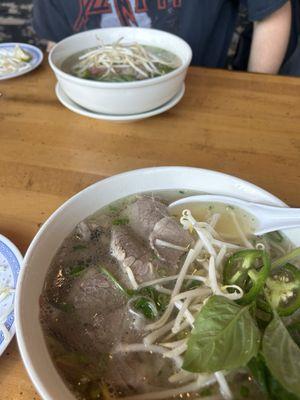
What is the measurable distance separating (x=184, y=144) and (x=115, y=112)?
0.20 metres

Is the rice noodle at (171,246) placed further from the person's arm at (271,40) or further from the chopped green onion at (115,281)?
the person's arm at (271,40)

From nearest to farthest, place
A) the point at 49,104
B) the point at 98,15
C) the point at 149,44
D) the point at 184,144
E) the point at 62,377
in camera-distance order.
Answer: the point at 62,377
the point at 184,144
the point at 49,104
the point at 149,44
the point at 98,15

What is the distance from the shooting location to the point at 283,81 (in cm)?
126

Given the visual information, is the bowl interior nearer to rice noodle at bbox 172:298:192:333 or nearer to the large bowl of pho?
the large bowl of pho

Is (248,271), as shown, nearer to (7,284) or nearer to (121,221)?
(121,221)

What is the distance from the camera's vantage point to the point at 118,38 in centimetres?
133

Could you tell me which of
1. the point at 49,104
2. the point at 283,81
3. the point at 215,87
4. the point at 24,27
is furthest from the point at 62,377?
the point at 24,27

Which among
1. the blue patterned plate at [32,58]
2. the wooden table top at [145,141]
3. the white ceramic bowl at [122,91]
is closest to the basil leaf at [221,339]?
the wooden table top at [145,141]

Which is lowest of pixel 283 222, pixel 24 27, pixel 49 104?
pixel 24 27

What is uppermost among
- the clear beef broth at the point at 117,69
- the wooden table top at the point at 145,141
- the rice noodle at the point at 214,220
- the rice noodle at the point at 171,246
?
the clear beef broth at the point at 117,69

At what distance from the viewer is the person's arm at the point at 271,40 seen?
4.88 ft

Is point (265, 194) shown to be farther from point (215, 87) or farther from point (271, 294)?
point (215, 87)

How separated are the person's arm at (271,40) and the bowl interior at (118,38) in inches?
17.9

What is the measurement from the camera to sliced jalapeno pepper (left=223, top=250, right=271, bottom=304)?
56 cm
